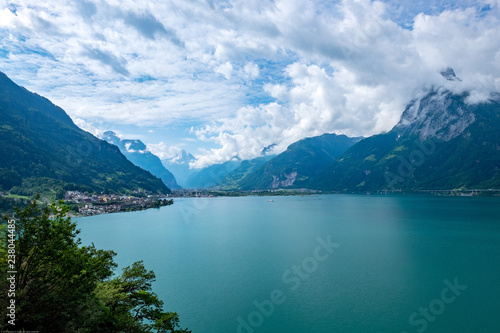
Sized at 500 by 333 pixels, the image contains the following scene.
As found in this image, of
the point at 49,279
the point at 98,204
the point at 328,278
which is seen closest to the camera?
the point at 49,279

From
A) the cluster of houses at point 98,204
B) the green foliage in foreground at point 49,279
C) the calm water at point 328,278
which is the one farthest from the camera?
the cluster of houses at point 98,204

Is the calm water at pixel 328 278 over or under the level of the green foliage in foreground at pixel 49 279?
under

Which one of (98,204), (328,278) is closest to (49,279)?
(328,278)

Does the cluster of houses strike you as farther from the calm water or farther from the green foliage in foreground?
the green foliage in foreground

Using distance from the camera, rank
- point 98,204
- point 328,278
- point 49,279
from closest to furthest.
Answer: point 49,279 < point 328,278 < point 98,204

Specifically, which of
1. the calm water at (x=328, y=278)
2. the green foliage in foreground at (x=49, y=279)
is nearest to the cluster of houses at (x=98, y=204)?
the calm water at (x=328, y=278)

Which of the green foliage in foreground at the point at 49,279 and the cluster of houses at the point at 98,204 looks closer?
the green foliage in foreground at the point at 49,279

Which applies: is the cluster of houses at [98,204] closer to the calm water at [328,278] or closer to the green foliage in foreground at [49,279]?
the calm water at [328,278]

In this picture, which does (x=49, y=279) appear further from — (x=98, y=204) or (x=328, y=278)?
(x=98, y=204)
